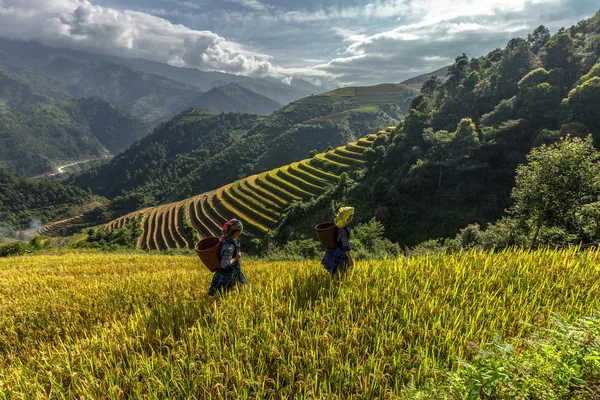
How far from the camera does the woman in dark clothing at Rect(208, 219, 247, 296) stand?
5056mm

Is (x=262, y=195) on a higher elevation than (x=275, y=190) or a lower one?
lower

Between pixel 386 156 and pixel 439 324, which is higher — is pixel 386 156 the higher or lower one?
the higher one

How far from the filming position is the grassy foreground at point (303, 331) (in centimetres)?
290

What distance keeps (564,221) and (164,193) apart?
169875mm

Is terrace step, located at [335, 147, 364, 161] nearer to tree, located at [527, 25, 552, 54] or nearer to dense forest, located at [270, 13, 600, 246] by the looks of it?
dense forest, located at [270, 13, 600, 246]

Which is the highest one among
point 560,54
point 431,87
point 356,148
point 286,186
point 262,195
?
point 431,87

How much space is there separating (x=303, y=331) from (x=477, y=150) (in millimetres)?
39380

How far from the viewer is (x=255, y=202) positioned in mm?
54031

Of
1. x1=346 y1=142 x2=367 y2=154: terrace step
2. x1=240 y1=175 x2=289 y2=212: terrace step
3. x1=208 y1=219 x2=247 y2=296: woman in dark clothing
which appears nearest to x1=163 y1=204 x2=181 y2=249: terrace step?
x1=240 y1=175 x2=289 y2=212: terrace step

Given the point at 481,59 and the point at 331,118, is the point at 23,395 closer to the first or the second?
the point at 481,59

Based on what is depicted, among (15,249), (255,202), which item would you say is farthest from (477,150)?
(15,249)

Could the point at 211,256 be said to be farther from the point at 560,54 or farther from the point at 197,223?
the point at 560,54

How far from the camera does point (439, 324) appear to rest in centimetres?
339

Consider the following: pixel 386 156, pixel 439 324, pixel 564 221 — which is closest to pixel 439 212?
pixel 386 156
